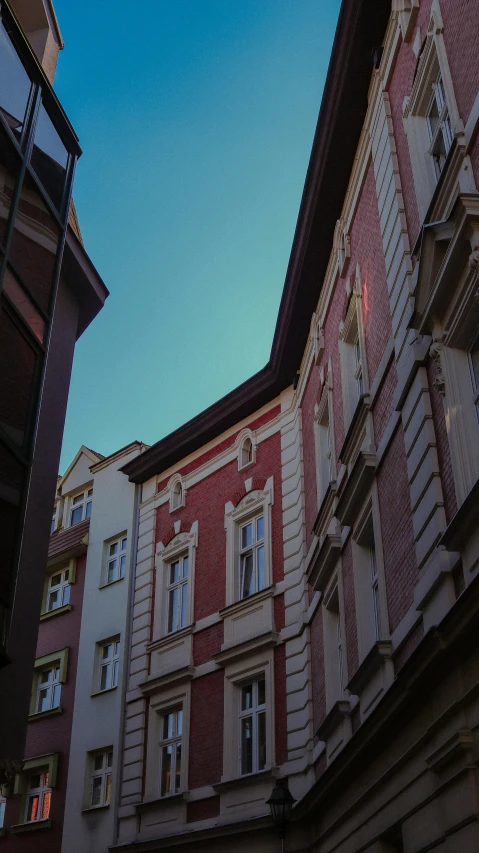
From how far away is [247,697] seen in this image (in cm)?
1825

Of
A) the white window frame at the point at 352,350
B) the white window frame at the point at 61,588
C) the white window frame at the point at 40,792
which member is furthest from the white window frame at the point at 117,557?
the white window frame at the point at 352,350

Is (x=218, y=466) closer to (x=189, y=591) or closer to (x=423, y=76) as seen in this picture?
(x=189, y=591)

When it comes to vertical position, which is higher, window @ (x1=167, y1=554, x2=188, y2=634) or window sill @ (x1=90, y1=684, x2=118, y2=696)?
window @ (x1=167, y1=554, x2=188, y2=634)

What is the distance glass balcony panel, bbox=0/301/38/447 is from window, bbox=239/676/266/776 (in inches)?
357

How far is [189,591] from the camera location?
68.3 ft

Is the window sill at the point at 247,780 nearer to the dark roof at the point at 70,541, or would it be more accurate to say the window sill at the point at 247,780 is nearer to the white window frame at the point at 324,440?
the white window frame at the point at 324,440

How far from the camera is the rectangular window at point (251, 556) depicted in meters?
19.3

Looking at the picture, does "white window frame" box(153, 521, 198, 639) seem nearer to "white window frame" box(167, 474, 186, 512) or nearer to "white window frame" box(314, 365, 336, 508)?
"white window frame" box(167, 474, 186, 512)

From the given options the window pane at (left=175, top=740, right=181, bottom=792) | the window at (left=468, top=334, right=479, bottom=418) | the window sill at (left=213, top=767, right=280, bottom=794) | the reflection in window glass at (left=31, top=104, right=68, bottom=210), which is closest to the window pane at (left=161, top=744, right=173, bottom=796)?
the window pane at (left=175, top=740, right=181, bottom=792)

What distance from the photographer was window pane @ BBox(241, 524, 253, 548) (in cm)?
2002

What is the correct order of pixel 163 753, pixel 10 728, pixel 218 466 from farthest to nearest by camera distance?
pixel 218 466
pixel 163 753
pixel 10 728

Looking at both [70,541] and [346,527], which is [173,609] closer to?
[70,541]

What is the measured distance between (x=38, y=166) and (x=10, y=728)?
7.38 m

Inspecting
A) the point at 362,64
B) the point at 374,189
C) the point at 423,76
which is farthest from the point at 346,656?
the point at 362,64
